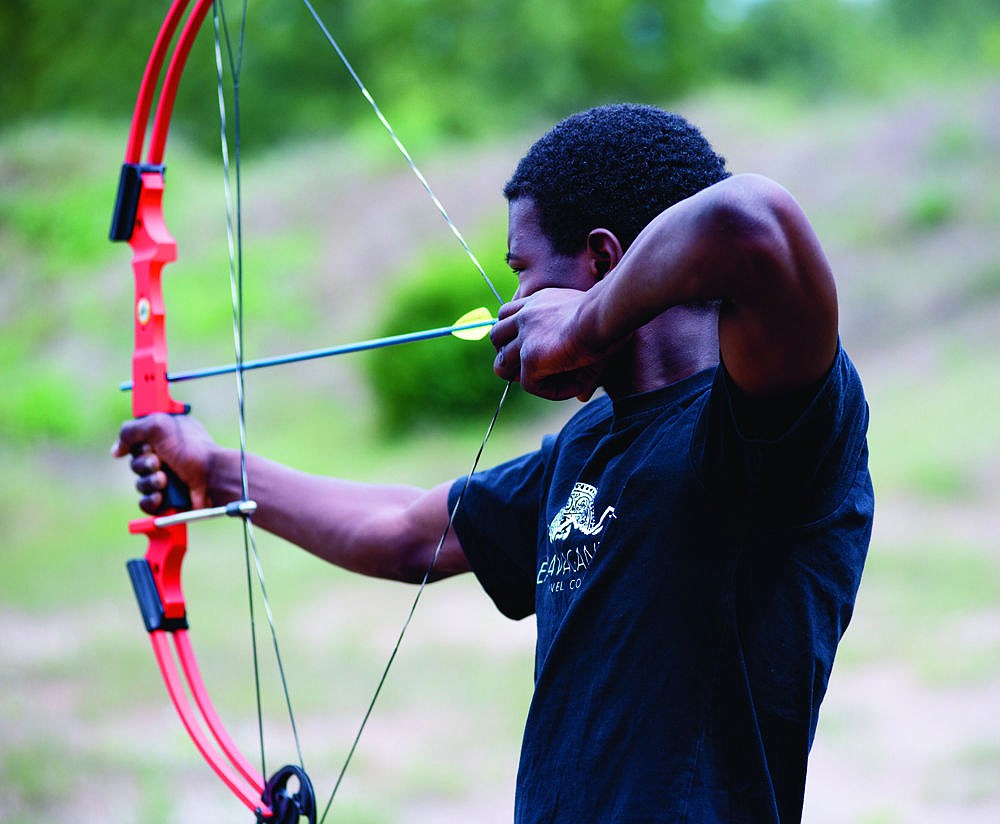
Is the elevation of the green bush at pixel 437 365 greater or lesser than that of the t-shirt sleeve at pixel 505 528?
greater

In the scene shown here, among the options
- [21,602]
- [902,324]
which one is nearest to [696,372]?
[21,602]

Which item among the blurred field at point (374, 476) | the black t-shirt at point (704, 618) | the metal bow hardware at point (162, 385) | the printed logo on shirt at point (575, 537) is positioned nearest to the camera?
the black t-shirt at point (704, 618)

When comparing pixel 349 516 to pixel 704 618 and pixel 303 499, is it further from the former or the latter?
pixel 704 618

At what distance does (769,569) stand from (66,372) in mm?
11558

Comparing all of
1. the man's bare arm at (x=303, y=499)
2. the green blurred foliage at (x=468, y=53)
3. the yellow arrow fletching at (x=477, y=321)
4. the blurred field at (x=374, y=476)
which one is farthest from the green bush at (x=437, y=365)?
the green blurred foliage at (x=468, y=53)

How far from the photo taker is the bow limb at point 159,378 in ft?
7.10

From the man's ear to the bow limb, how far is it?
35.8 inches

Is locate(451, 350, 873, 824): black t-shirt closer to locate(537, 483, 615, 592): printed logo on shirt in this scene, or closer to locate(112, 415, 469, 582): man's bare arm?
locate(537, 483, 615, 592): printed logo on shirt

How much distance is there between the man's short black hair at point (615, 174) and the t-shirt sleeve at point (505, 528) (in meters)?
0.36

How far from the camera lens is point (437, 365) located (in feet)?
31.8

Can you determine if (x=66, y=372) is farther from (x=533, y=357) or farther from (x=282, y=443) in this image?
(x=533, y=357)

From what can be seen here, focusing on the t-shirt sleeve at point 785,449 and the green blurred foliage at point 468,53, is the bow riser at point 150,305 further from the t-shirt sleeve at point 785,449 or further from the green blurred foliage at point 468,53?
the green blurred foliage at point 468,53

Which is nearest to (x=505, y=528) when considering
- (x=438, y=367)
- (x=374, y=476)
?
(x=374, y=476)

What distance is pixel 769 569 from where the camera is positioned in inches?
52.0
